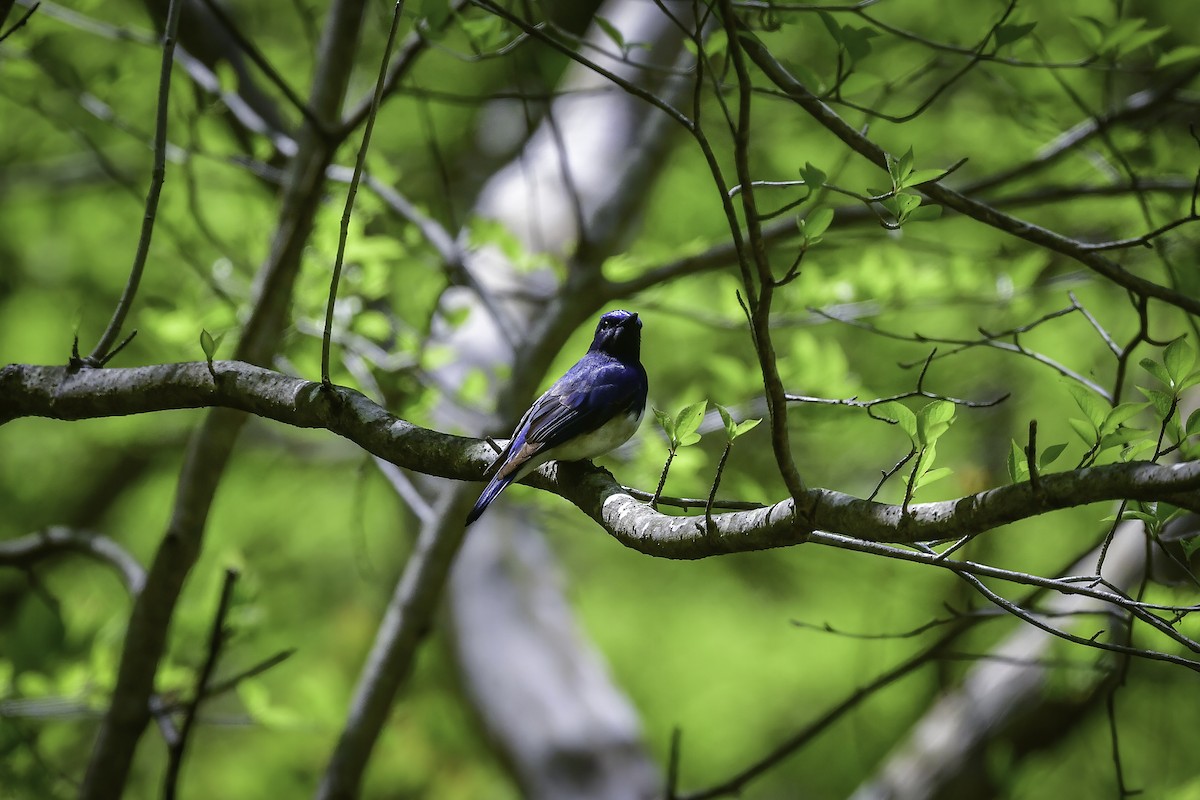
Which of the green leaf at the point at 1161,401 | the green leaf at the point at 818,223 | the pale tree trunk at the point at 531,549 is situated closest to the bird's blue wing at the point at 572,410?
the pale tree trunk at the point at 531,549

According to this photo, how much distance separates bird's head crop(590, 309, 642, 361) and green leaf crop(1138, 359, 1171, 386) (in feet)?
5.27

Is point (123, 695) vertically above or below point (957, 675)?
below

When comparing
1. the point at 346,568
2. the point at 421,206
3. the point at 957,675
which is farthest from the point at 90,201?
the point at 957,675

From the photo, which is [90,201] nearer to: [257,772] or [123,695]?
[257,772]

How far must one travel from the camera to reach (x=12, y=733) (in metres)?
2.94

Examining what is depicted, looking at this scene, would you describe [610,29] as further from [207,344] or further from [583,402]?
[207,344]

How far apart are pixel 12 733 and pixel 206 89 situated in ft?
7.31

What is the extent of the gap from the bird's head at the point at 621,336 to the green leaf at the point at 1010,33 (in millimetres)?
1266

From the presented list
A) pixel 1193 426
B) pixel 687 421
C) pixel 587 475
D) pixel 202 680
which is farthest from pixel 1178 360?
pixel 202 680

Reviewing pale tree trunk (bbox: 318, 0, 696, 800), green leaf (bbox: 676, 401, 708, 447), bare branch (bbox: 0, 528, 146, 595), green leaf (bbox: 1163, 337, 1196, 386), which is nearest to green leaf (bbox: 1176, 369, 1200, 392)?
green leaf (bbox: 1163, 337, 1196, 386)

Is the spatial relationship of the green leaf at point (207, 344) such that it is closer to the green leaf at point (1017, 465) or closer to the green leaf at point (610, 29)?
the green leaf at point (610, 29)

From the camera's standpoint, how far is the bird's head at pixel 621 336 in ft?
9.95

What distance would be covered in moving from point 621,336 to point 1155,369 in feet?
5.48

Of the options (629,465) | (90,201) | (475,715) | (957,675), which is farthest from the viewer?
(90,201)
